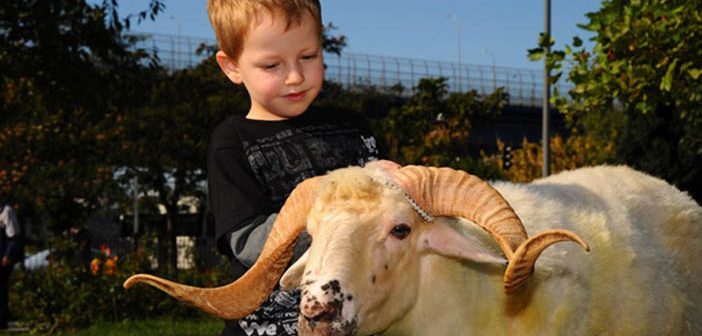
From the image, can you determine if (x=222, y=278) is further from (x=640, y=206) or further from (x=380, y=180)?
(x=380, y=180)

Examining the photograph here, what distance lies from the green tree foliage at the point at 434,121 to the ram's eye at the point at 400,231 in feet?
68.5

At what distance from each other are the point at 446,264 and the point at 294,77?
1.09m

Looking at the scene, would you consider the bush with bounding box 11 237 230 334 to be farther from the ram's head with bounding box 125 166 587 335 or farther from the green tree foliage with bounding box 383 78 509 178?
the ram's head with bounding box 125 166 587 335

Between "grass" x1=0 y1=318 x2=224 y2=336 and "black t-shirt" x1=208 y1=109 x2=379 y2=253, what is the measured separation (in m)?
9.78

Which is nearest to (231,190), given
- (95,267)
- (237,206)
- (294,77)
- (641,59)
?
(237,206)

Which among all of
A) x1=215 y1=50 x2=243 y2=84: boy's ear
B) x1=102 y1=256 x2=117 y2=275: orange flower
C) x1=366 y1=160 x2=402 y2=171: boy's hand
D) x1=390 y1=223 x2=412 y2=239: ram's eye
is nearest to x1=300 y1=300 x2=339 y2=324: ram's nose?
x1=390 y1=223 x2=412 y2=239: ram's eye

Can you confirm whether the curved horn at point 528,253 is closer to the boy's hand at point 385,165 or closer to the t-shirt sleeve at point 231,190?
the boy's hand at point 385,165

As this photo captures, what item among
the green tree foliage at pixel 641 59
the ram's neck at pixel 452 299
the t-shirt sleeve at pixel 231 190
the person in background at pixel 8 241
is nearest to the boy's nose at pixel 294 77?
the t-shirt sleeve at pixel 231 190

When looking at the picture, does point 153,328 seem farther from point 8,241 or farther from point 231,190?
point 231,190

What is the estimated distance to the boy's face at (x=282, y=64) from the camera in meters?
4.12

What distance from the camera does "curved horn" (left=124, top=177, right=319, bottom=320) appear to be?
409cm

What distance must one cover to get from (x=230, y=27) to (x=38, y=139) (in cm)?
2598

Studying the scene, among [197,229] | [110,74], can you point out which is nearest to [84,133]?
[110,74]

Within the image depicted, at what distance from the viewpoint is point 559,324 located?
4.59 meters
